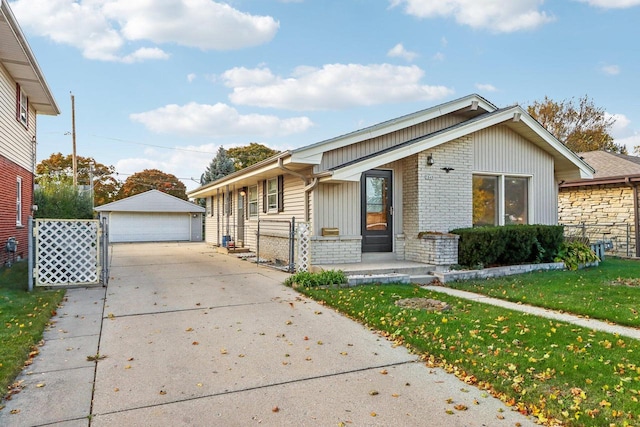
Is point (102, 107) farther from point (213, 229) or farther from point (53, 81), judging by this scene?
point (213, 229)

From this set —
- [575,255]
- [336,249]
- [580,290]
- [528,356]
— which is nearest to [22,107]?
[336,249]

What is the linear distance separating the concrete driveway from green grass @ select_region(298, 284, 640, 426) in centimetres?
19

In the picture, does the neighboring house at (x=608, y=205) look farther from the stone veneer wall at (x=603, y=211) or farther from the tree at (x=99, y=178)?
the tree at (x=99, y=178)

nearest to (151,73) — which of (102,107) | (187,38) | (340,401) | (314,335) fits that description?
(187,38)

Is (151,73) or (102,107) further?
(102,107)

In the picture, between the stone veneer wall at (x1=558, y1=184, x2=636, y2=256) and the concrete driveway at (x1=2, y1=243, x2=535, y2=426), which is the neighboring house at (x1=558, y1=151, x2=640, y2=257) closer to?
the stone veneer wall at (x1=558, y1=184, x2=636, y2=256)

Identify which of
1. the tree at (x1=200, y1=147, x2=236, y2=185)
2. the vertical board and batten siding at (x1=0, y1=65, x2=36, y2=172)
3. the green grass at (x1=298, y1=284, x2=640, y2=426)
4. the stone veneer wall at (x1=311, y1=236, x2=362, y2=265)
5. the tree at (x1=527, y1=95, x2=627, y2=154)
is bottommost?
the green grass at (x1=298, y1=284, x2=640, y2=426)

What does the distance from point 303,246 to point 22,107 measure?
33.9 feet

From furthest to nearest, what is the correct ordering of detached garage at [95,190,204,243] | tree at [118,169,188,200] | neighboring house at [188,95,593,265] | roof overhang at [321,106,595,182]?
tree at [118,169,188,200] → detached garage at [95,190,204,243] → neighboring house at [188,95,593,265] → roof overhang at [321,106,595,182]

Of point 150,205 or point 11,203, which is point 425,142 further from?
point 150,205

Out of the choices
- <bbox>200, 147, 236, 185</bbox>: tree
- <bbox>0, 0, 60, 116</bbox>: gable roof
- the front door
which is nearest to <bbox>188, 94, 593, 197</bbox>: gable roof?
the front door

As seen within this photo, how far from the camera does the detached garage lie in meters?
24.9

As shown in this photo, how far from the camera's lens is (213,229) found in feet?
69.5

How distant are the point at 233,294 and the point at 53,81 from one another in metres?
11.5
